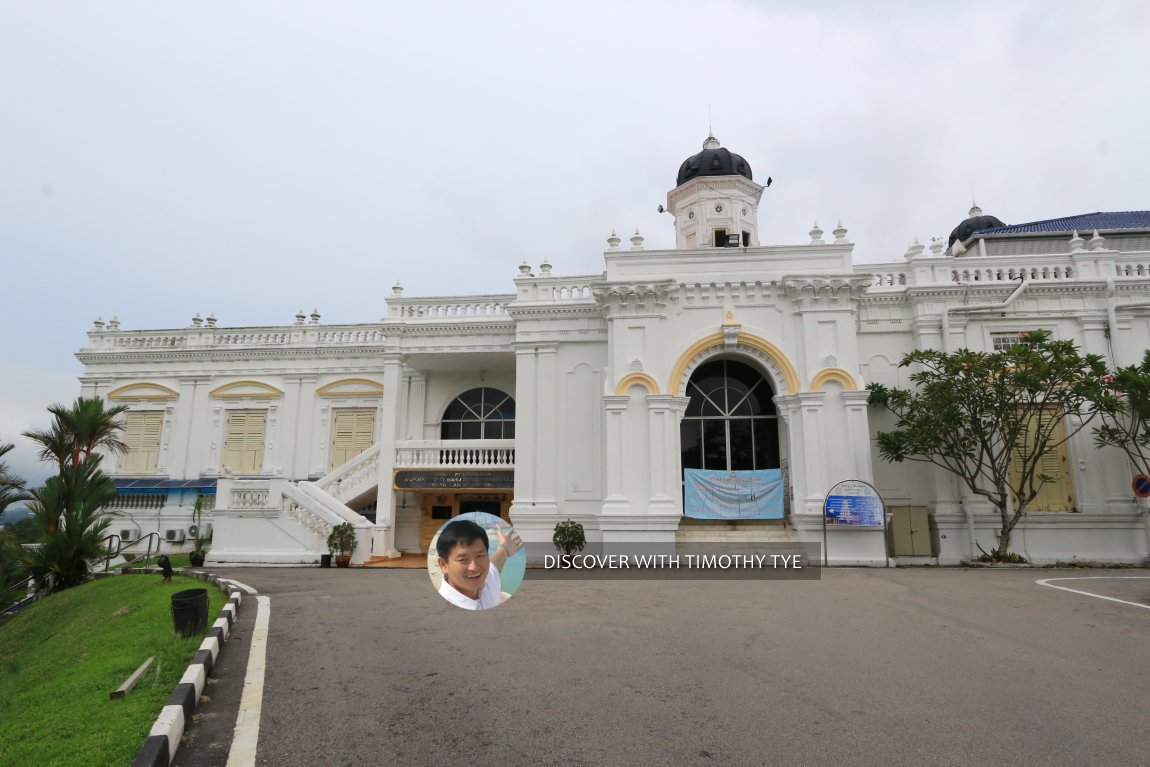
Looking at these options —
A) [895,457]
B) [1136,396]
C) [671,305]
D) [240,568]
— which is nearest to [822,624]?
[895,457]

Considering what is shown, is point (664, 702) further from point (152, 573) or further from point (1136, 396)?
point (1136, 396)

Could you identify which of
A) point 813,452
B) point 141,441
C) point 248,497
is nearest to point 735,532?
point 813,452

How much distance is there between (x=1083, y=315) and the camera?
17797 mm

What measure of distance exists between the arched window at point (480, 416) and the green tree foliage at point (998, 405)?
425 inches

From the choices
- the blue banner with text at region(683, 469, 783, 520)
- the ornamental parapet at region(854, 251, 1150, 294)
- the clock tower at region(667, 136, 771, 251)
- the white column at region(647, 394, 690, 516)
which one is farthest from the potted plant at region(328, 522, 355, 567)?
the ornamental parapet at region(854, 251, 1150, 294)

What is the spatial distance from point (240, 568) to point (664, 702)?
46.5 ft

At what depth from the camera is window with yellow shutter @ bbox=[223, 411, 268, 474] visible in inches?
874

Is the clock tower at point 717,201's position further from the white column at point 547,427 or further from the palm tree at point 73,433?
the palm tree at point 73,433

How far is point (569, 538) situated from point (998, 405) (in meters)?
10.3

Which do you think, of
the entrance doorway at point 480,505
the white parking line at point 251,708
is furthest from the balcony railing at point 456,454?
the white parking line at point 251,708

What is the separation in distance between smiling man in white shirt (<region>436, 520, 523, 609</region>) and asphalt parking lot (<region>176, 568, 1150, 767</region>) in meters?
0.93

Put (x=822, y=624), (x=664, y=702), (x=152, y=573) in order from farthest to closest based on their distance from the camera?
(x=152, y=573), (x=822, y=624), (x=664, y=702)

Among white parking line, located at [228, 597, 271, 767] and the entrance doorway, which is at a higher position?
the entrance doorway

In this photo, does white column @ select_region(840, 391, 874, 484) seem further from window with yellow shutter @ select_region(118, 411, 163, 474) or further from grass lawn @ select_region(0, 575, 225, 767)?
window with yellow shutter @ select_region(118, 411, 163, 474)
